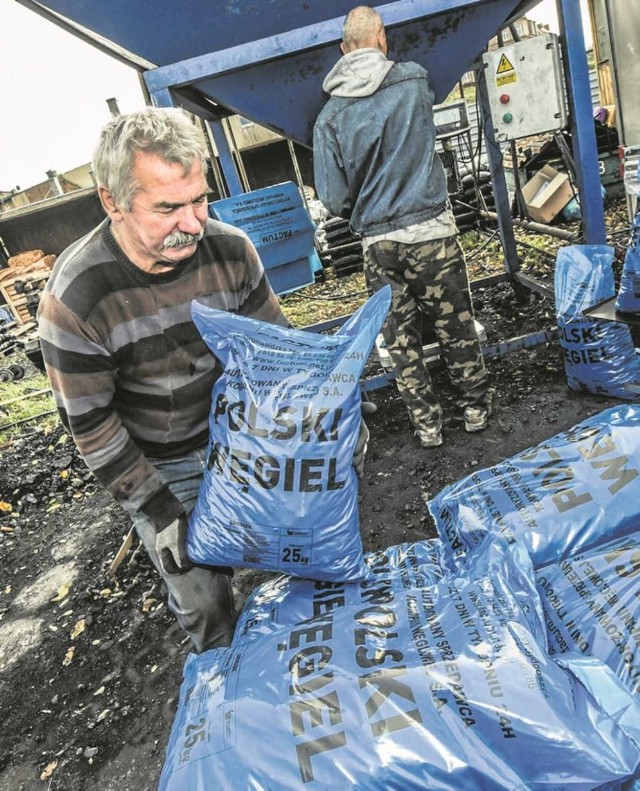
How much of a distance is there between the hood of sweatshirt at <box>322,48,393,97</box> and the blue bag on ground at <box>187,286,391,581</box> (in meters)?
1.48

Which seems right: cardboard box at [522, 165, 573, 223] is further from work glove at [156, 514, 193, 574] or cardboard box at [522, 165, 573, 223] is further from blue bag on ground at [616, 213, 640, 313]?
work glove at [156, 514, 193, 574]

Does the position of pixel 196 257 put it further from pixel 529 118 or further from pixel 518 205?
pixel 518 205

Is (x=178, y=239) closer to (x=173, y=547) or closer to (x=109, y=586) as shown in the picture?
(x=173, y=547)

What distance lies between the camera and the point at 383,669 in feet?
3.07

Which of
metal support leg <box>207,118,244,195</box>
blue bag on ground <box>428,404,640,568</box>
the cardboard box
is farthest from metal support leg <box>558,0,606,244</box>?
the cardboard box

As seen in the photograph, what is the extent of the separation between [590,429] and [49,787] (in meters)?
2.16

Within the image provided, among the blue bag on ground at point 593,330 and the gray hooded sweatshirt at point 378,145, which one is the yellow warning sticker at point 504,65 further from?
the blue bag on ground at point 593,330

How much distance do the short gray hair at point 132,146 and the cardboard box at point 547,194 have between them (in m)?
5.37

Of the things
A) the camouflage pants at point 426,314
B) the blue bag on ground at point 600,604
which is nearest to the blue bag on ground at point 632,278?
the camouflage pants at point 426,314

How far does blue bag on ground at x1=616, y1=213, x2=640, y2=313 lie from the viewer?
7.05 ft

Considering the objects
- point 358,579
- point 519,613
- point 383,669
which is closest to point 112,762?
point 358,579

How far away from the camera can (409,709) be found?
2.87 feet

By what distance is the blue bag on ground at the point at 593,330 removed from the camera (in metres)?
2.60

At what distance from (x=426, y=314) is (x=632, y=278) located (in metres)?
0.98
